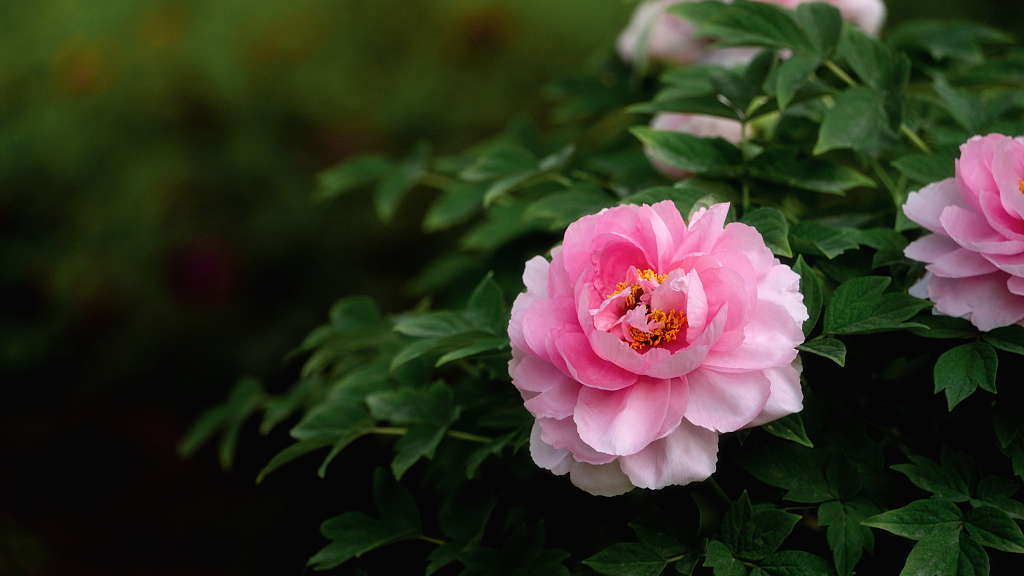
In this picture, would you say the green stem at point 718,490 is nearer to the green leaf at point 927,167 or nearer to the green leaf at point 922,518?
the green leaf at point 922,518

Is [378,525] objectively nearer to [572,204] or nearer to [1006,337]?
[572,204]

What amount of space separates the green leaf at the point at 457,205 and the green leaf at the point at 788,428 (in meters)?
0.42

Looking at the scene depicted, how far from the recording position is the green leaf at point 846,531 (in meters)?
0.40

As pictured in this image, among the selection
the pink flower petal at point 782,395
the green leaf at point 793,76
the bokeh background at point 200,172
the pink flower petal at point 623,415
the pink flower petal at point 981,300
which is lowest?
the bokeh background at point 200,172

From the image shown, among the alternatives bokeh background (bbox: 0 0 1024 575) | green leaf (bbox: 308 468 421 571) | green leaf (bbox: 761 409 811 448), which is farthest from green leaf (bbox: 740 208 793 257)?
bokeh background (bbox: 0 0 1024 575)

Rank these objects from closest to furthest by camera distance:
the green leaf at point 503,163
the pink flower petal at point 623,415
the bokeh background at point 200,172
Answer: the pink flower petal at point 623,415, the green leaf at point 503,163, the bokeh background at point 200,172

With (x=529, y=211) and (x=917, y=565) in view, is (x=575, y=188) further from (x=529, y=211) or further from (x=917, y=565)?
(x=917, y=565)

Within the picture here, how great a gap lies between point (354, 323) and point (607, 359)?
409 millimetres

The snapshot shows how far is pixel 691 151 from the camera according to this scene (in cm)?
54

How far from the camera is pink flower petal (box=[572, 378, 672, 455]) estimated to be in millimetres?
361

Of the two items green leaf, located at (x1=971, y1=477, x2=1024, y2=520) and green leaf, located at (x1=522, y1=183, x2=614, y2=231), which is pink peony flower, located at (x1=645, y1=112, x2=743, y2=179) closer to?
green leaf, located at (x1=522, y1=183, x2=614, y2=231)

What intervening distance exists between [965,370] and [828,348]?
86mm

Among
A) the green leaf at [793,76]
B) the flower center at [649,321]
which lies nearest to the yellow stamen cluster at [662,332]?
the flower center at [649,321]

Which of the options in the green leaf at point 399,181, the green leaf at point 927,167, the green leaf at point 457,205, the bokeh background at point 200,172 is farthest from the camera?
the bokeh background at point 200,172
